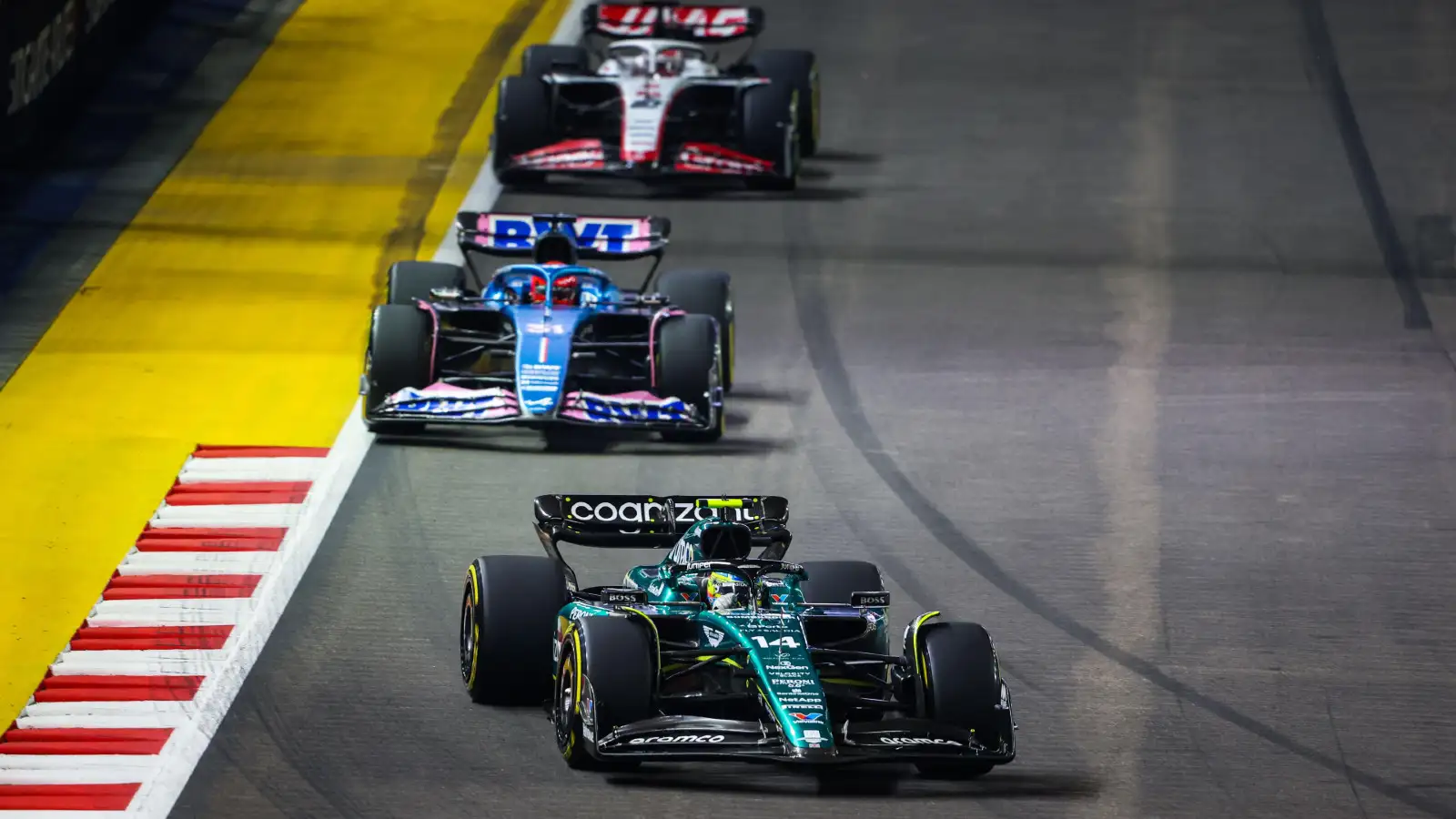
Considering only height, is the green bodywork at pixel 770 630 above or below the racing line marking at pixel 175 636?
above

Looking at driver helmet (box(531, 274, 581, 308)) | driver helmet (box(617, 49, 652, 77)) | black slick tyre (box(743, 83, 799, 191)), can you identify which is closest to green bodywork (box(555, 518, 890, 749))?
driver helmet (box(531, 274, 581, 308))

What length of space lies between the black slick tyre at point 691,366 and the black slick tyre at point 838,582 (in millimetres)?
4366

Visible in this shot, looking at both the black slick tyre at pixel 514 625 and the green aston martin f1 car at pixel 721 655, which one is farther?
the black slick tyre at pixel 514 625

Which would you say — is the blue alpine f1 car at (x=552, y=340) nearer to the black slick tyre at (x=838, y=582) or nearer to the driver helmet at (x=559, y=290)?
the driver helmet at (x=559, y=290)

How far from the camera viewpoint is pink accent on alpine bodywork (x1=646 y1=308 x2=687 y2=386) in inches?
706

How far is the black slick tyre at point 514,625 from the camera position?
12.8 metres

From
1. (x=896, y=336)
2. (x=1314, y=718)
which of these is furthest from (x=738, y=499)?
(x=896, y=336)

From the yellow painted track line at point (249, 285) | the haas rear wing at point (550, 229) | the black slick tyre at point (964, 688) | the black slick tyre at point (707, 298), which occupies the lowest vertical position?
the yellow painted track line at point (249, 285)

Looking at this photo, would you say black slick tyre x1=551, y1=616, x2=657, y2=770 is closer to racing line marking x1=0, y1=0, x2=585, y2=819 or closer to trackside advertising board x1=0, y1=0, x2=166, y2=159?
racing line marking x1=0, y1=0, x2=585, y2=819

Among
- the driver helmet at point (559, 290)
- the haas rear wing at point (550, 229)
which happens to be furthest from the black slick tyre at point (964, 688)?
the haas rear wing at point (550, 229)

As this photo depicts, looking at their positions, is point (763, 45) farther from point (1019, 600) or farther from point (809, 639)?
point (809, 639)

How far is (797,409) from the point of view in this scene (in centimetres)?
1884

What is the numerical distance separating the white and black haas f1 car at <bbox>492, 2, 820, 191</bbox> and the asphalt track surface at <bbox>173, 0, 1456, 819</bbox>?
1.58 ft

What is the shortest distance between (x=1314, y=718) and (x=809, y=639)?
105 inches
